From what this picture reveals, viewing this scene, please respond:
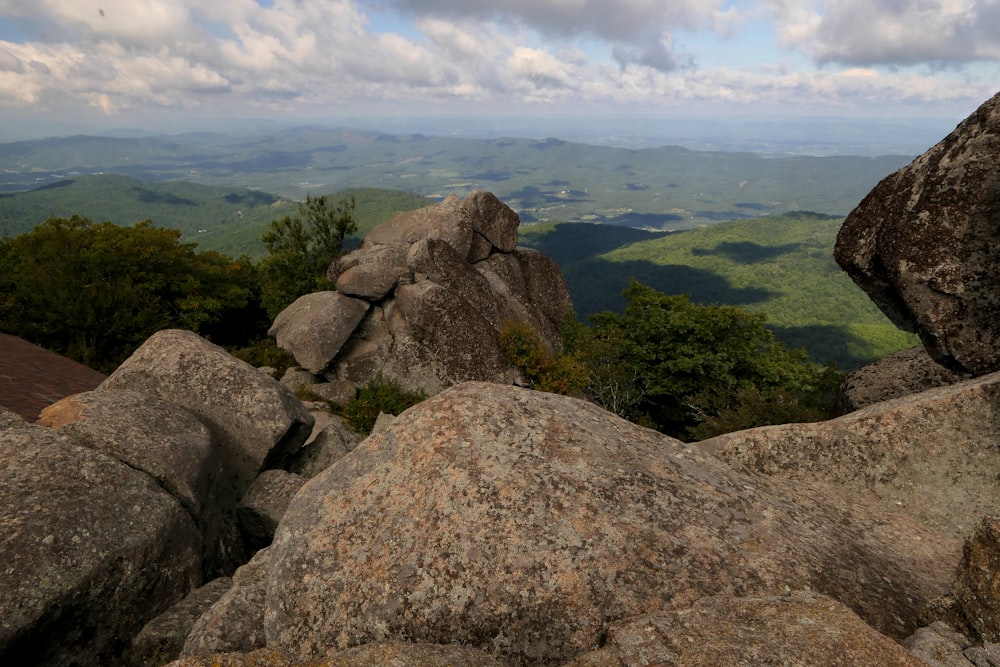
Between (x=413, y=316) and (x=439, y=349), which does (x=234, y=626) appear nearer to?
(x=439, y=349)

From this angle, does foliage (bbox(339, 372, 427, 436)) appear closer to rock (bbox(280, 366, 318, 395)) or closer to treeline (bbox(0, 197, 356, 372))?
rock (bbox(280, 366, 318, 395))

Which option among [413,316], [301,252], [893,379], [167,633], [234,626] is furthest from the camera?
[301,252]

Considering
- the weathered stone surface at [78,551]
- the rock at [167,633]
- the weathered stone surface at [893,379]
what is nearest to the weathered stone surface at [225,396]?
the weathered stone surface at [78,551]

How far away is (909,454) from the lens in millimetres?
9391

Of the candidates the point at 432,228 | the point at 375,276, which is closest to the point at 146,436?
the point at 375,276

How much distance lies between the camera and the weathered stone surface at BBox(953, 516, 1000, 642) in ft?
16.4

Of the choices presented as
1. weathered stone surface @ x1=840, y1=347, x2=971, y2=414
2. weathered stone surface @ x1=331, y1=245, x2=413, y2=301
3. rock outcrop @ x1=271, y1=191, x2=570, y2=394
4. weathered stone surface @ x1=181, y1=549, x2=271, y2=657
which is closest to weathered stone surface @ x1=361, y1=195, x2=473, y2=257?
rock outcrop @ x1=271, y1=191, x2=570, y2=394

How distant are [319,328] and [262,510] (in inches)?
790

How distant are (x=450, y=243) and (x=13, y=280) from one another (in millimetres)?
30967

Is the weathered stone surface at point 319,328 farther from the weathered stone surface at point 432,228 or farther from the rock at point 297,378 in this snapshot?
the weathered stone surface at point 432,228

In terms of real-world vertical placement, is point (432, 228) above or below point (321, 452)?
above

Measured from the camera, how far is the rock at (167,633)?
→ 7.46m

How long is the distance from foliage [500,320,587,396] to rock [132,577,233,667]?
24.2m

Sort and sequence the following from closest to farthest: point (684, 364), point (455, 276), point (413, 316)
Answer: point (413, 316)
point (455, 276)
point (684, 364)
